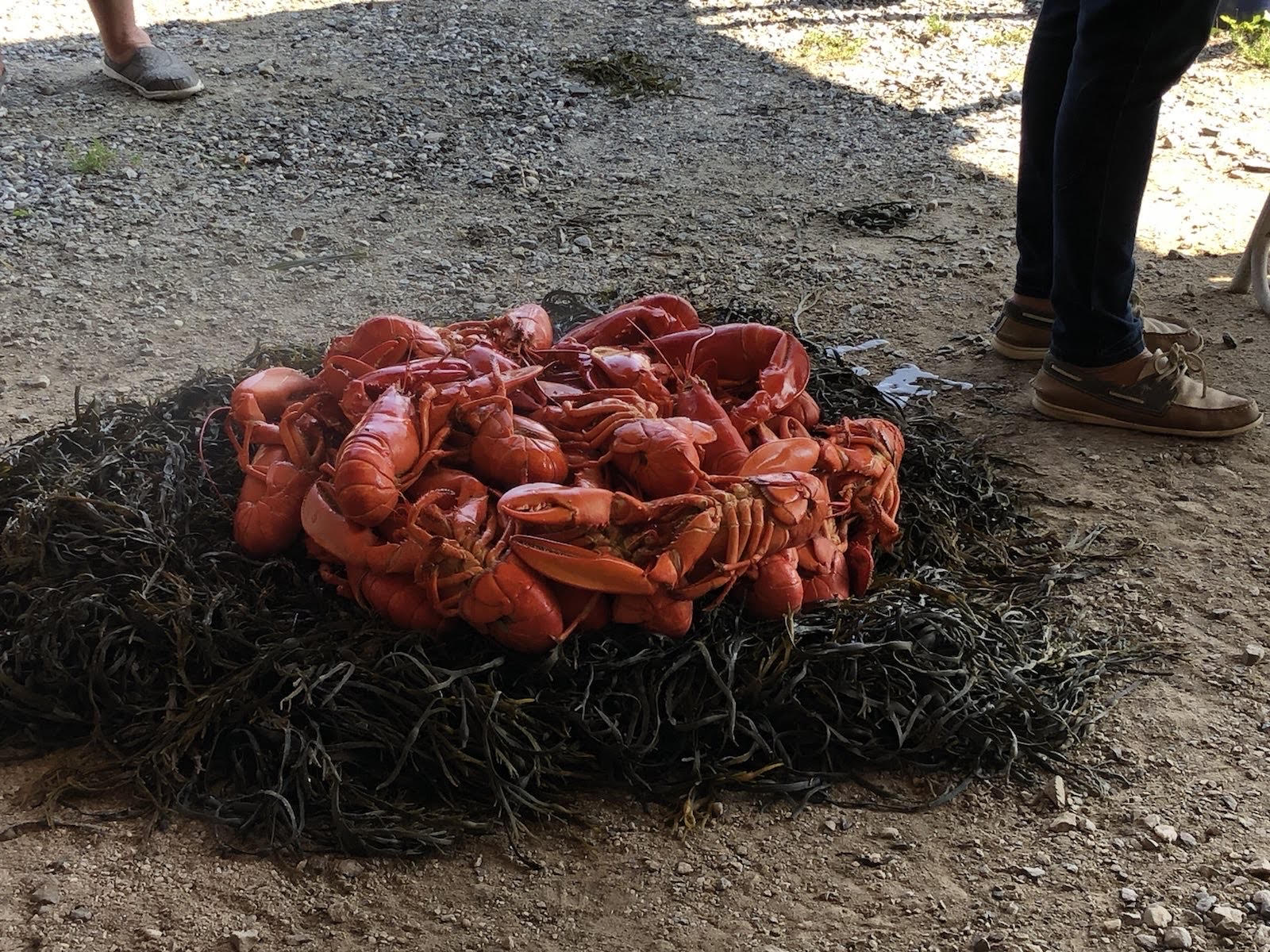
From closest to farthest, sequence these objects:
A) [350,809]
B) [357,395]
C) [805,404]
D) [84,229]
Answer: [350,809], [357,395], [805,404], [84,229]

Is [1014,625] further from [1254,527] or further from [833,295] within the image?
[833,295]

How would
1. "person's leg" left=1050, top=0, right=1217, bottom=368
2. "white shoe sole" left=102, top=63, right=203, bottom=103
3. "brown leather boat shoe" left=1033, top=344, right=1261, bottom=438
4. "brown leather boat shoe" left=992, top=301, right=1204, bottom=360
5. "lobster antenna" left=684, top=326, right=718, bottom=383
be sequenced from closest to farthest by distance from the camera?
"lobster antenna" left=684, top=326, right=718, bottom=383
"person's leg" left=1050, top=0, right=1217, bottom=368
"brown leather boat shoe" left=1033, top=344, right=1261, bottom=438
"brown leather boat shoe" left=992, top=301, right=1204, bottom=360
"white shoe sole" left=102, top=63, right=203, bottom=103

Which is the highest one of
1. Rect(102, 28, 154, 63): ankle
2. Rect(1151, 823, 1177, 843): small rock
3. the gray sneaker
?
Rect(102, 28, 154, 63): ankle

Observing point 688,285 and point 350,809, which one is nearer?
point 350,809

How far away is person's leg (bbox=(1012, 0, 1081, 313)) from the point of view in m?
3.94

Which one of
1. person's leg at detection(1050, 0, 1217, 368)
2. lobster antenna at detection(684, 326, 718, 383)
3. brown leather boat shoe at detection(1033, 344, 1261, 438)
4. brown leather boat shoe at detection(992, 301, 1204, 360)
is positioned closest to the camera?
lobster antenna at detection(684, 326, 718, 383)

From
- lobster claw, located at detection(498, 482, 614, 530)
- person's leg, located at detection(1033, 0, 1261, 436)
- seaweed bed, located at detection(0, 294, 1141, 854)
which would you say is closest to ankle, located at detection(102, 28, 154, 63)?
seaweed bed, located at detection(0, 294, 1141, 854)

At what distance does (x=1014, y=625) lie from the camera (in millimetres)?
2838

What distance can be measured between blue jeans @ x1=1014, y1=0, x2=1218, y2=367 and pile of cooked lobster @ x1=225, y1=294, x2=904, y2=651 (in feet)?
3.67

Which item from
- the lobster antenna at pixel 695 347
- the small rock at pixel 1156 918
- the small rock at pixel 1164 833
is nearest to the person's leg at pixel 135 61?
the lobster antenna at pixel 695 347

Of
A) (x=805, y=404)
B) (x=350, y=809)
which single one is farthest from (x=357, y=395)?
(x=805, y=404)

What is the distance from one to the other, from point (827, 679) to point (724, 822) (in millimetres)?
397

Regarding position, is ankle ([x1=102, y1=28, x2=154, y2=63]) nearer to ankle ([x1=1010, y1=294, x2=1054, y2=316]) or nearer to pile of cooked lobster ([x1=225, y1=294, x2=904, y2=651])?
pile of cooked lobster ([x1=225, y1=294, x2=904, y2=651])

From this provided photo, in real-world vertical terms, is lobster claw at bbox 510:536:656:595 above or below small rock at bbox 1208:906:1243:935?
above
